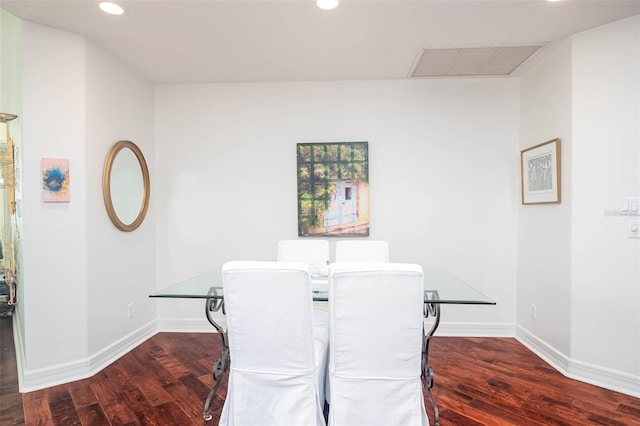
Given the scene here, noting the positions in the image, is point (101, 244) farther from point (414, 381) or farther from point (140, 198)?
point (414, 381)

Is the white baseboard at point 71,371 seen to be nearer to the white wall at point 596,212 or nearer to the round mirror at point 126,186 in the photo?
the round mirror at point 126,186

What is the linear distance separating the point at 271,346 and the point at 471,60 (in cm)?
282

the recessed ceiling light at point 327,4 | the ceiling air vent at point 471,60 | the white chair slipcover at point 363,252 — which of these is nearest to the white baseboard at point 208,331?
the white chair slipcover at point 363,252

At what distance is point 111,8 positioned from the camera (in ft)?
6.75

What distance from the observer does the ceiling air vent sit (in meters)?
2.58

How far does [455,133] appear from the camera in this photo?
3158mm

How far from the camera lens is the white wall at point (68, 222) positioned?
2254mm

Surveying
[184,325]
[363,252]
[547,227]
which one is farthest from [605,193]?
[184,325]

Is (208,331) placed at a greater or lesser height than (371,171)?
lesser

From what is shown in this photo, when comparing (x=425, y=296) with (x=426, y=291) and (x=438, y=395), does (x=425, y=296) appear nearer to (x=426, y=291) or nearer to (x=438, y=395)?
(x=426, y=291)

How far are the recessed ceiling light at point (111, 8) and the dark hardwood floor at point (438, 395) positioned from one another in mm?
2590

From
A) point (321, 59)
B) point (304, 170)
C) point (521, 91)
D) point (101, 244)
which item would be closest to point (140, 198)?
point (101, 244)

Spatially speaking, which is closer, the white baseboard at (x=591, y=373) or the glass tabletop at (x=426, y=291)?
the glass tabletop at (x=426, y=291)

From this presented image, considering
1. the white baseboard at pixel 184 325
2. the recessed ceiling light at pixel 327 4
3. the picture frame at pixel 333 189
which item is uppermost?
the recessed ceiling light at pixel 327 4
